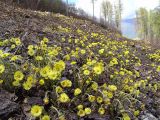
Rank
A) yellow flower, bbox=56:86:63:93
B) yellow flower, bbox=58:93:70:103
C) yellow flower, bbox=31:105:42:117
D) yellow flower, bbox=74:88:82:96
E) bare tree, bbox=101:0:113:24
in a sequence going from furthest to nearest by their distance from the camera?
bare tree, bbox=101:0:113:24
yellow flower, bbox=74:88:82:96
yellow flower, bbox=56:86:63:93
yellow flower, bbox=58:93:70:103
yellow flower, bbox=31:105:42:117

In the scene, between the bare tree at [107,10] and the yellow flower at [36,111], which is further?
the bare tree at [107,10]

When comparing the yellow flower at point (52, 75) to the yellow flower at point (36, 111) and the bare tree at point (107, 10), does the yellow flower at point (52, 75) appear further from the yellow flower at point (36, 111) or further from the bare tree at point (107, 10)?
the bare tree at point (107, 10)

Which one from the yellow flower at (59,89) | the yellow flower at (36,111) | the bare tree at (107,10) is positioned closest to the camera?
the yellow flower at (36,111)

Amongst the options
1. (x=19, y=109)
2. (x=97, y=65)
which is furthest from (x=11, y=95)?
(x=97, y=65)

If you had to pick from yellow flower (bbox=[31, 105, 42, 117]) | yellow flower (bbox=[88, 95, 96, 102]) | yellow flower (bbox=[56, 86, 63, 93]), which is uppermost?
yellow flower (bbox=[56, 86, 63, 93])

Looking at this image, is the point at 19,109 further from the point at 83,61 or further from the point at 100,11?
the point at 100,11

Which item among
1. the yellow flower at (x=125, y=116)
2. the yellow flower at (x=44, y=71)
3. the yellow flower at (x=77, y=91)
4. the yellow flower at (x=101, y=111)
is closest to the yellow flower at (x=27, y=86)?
the yellow flower at (x=44, y=71)

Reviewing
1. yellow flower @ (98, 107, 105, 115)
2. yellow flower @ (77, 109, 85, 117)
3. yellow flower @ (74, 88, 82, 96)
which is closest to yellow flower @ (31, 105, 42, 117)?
yellow flower @ (77, 109, 85, 117)

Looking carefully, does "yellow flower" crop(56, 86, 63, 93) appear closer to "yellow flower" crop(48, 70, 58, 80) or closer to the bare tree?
"yellow flower" crop(48, 70, 58, 80)

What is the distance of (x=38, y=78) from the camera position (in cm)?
380

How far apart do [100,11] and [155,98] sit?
80209 millimetres

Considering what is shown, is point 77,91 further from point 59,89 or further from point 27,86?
point 27,86

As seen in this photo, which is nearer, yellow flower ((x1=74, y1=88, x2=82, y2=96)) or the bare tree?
yellow flower ((x1=74, y1=88, x2=82, y2=96))

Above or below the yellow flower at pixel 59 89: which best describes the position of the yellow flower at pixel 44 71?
above
